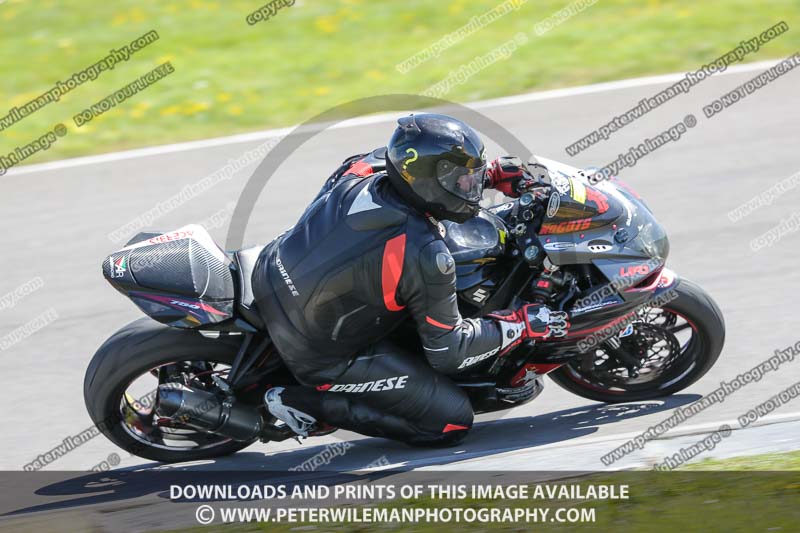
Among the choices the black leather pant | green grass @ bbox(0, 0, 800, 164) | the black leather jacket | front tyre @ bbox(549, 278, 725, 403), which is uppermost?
green grass @ bbox(0, 0, 800, 164)

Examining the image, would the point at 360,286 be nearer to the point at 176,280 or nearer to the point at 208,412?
the point at 176,280

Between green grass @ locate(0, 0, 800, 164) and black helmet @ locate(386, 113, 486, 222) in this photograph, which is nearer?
black helmet @ locate(386, 113, 486, 222)

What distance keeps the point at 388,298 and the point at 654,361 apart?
1.79 meters

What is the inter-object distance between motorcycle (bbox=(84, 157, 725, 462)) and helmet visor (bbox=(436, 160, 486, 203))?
17.9 inches

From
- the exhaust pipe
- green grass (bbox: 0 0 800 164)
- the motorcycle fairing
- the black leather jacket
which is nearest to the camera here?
the black leather jacket

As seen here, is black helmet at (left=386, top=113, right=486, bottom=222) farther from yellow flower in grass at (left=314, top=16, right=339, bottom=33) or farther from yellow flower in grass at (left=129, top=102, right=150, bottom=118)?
yellow flower in grass at (left=314, top=16, right=339, bottom=33)

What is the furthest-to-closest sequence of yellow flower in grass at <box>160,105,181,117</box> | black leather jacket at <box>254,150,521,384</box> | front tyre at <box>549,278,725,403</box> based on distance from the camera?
yellow flower in grass at <box>160,105,181,117</box>
front tyre at <box>549,278,725,403</box>
black leather jacket at <box>254,150,521,384</box>

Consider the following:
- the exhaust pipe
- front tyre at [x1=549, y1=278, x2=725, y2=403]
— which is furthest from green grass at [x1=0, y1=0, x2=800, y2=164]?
the exhaust pipe

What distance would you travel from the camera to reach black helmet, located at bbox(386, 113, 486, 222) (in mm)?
4707

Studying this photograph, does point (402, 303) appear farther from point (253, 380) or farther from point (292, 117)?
point (292, 117)

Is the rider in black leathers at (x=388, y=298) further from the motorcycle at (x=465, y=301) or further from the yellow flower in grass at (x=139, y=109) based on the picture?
the yellow flower in grass at (x=139, y=109)

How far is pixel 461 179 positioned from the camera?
4.74 m

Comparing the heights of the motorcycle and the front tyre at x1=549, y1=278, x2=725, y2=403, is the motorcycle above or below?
above

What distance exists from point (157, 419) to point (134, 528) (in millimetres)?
1088
